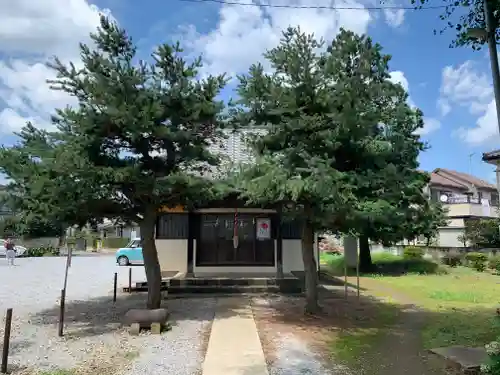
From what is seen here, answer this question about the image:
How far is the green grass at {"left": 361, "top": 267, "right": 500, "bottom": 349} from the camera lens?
7.82m

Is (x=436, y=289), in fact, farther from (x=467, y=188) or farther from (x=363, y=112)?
(x=467, y=188)

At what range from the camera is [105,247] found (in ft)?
157

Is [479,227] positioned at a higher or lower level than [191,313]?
higher

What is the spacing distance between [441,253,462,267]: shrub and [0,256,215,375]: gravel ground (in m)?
16.0

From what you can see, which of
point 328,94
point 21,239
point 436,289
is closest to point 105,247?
point 21,239

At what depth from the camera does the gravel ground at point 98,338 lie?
20.5 feet

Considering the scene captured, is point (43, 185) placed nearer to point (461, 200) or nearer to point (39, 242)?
point (461, 200)

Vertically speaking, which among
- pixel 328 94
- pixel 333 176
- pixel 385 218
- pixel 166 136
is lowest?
pixel 385 218

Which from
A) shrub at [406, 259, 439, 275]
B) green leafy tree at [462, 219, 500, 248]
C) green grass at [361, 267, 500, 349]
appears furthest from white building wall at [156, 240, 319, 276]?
green leafy tree at [462, 219, 500, 248]

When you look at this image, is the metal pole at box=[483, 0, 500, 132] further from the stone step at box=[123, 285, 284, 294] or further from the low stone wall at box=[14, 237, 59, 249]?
the low stone wall at box=[14, 237, 59, 249]

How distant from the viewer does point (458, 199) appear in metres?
35.1

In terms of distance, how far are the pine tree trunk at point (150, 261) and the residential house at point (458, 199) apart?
22028 mm

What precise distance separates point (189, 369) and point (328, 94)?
5608 mm

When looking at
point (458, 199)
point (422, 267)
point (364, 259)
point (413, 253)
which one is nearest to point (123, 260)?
point (364, 259)
